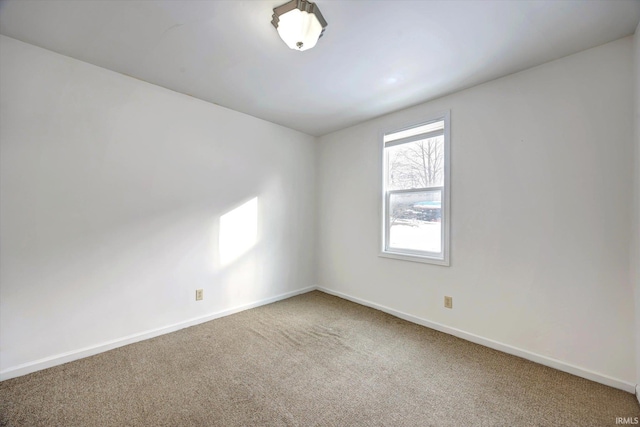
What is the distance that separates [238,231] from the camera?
3.27 meters

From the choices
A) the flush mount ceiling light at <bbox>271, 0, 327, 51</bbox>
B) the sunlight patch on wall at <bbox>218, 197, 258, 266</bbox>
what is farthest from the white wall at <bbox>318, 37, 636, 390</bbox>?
the sunlight patch on wall at <bbox>218, 197, 258, 266</bbox>

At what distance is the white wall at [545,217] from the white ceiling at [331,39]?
0.27 meters

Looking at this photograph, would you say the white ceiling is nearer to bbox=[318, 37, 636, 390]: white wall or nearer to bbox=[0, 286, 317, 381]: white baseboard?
bbox=[318, 37, 636, 390]: white wall

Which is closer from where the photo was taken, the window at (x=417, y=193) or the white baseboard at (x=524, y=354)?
the white baseboard at (x=524, y=354)

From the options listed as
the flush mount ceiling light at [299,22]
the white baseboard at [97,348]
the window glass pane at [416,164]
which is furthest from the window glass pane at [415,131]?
the white baseboard at [97,348]

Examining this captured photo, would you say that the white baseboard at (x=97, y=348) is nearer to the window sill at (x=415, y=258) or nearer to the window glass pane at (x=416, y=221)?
the window sill at (x=415, y=258)

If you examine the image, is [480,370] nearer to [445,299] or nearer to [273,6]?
[445,299]

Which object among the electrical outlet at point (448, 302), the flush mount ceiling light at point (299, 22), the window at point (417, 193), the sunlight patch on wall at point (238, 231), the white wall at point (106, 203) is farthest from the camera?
the sunlight patch on wall at point (238, 231)

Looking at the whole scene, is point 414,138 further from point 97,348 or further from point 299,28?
point 97,348

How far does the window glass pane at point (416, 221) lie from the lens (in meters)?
2.88

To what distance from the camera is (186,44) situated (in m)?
2.00

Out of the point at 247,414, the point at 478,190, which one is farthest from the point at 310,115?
the point at 247,414

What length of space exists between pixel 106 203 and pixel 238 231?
1329 millimetres

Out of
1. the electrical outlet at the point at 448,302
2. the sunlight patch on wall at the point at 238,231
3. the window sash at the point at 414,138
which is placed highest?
the window sash at the point at 414,138
